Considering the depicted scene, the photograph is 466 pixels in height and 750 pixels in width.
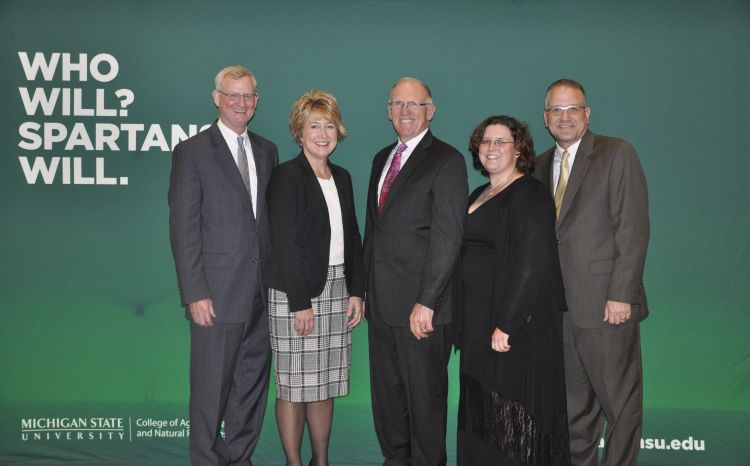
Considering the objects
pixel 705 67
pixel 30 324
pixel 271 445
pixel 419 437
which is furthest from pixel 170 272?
pixel 705 67

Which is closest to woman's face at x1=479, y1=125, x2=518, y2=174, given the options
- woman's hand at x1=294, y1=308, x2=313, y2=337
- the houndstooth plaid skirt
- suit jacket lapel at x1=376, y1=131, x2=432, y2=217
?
suit jacket lapel at x1=376, y1=131, x2=432, y2=217

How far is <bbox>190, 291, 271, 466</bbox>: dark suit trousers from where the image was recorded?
2.89 metres

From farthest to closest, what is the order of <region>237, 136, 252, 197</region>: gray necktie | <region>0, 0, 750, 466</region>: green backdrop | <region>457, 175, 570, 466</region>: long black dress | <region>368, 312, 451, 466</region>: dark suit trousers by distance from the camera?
<region>0, 0, 750, 466</region>: green backdrop
<region>237, 136, 252, 197</region>: gray necktie
<region>368, 312, 451, 466</region>: dark suit trousers
<region>457, 175, 570, 466</region>: long black dress

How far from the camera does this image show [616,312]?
9.15 feet

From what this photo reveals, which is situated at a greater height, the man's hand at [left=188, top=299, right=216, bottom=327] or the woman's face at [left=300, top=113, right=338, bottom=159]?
the woman's face at [left=300, top=113, right=338, bottom=159]

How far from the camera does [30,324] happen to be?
11.6ft

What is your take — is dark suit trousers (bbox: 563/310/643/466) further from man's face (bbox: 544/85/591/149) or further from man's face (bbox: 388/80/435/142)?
man's face (bbox: 388/80/435/142)

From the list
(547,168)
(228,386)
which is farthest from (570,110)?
(228,386)

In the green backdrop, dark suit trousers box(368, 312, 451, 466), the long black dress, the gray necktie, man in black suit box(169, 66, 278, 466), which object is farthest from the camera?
the green backdrop

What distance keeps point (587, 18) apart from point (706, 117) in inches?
35.3

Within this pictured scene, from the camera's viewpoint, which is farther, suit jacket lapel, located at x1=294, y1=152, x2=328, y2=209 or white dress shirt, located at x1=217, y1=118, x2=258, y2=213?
white dress shirt, located at x1=217, y1=118, x2=258, y2=213

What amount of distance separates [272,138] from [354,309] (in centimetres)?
121

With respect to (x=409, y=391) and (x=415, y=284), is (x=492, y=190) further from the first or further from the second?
(x=409, y=391)

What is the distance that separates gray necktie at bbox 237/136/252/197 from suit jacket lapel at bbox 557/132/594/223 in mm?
1522
